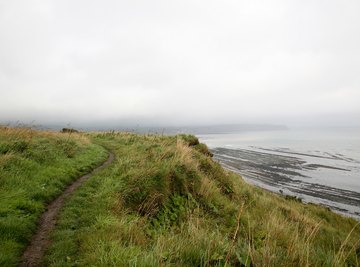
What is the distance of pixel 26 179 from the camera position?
27.9 feet

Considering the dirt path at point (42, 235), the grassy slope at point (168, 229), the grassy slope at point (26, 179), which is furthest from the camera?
the grassy slope at point (26, 179)

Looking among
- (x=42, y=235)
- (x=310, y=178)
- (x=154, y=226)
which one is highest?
(x=42, y=235)

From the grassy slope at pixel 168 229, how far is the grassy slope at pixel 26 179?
0.75m

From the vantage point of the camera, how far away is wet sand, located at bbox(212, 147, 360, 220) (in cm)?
3563

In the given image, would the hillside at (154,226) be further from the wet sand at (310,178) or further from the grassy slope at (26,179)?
the wet sand at (310,178)

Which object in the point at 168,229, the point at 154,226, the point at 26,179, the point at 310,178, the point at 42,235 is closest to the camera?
the point at 42,235

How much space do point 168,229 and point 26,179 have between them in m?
5.18

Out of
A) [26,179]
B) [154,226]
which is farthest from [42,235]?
[26,179]

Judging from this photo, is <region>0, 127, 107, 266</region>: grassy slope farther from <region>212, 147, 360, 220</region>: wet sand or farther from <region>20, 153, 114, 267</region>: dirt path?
<region>212, 147, 360, 220</region>: wet sand

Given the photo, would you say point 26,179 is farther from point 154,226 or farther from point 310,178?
point 310,178

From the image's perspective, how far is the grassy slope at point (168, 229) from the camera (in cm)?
429

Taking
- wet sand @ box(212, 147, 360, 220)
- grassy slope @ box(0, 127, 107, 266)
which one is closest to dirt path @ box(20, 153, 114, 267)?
grassy slope @ box(0, 127, 107, 266)

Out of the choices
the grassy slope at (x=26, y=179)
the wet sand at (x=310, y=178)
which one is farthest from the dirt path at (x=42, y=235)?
the wet sand at (x=310, y=178)

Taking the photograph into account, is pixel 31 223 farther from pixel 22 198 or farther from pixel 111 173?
pixel 111 173
